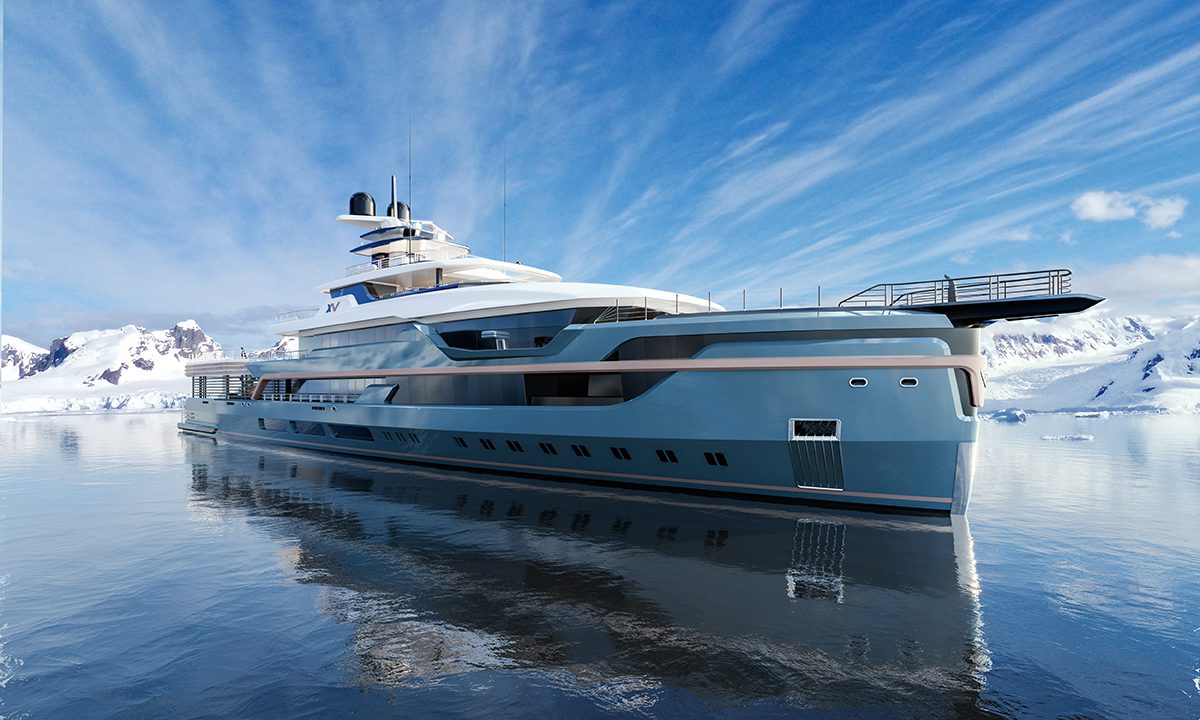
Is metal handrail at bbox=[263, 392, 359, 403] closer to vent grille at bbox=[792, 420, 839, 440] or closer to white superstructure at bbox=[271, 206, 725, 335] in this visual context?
white superstructure at bbox=[271, 206, 725, 335]

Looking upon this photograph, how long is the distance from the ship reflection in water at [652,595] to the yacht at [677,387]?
107 cm

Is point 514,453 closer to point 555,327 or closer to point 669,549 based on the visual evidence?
point 555,327

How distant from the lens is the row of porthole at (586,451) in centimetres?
1231

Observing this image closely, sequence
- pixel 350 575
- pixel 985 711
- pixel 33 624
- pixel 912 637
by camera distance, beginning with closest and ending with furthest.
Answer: pixel 985 711, pixel 912 637, pixel 33 624, pixel 350 575

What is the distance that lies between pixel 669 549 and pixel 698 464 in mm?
3580

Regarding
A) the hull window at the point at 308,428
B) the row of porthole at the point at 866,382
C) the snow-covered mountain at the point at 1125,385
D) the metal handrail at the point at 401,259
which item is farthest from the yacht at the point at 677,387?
the snow-covered mountain at the point at 1125,385

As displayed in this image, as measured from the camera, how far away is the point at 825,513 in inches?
461

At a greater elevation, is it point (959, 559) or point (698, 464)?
point (698, 464)

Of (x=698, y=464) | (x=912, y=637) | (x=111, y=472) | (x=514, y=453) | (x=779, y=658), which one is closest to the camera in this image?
(x=779, y=658)

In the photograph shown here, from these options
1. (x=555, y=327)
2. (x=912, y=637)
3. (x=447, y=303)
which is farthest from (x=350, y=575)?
(x=447, y=303)

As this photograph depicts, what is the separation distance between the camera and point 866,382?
10.9m

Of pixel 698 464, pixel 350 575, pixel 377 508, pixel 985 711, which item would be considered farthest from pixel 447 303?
pixel 985 711

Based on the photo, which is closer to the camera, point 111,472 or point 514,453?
point 514,453

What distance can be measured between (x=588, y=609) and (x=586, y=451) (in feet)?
23.8
